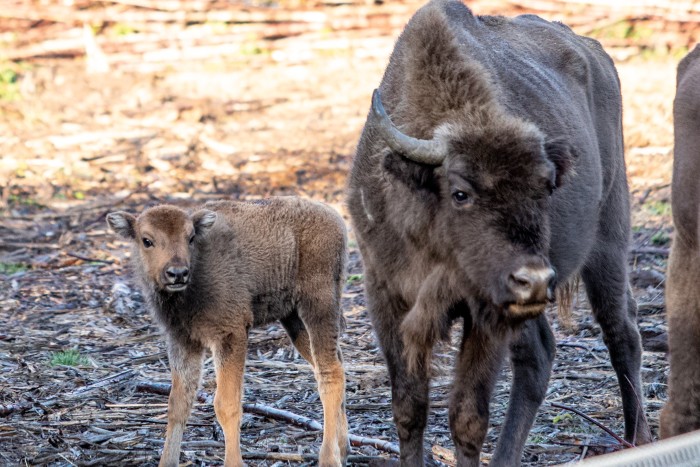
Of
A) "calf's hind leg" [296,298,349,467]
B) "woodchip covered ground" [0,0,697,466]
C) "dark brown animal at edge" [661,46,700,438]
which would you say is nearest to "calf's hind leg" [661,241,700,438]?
"dark brown animal at edge" [661,46,700,438]

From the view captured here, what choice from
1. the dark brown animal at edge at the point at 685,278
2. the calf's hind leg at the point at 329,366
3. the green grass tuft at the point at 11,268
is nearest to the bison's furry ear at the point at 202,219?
the calf's hind leg at the point at 329,366

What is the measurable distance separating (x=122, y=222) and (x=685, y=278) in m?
3.78

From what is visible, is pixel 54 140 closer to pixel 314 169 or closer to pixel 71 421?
pixel 314 169

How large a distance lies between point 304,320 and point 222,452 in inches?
41.7

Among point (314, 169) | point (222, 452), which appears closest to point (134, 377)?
point (222, 452)

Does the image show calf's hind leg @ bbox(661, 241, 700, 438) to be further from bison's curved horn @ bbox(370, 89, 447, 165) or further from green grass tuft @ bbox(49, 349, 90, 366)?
green grass tuft @ bbox(49, 349, 90, 366)

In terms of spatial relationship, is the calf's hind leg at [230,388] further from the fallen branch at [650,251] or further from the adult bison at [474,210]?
the fallen branch at [650,251]

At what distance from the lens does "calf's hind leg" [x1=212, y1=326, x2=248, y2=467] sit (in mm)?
6656

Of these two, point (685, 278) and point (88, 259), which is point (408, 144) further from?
point (88, 259)

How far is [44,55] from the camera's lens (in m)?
21.2

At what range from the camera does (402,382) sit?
6199 mm

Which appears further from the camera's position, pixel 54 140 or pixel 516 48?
pixel 54 140

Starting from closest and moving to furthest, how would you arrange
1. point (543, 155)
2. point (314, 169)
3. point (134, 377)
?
1. point (543, 155)
2. point (134, 377)
3. point (314, 169)

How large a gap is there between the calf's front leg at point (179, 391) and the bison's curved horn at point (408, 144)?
2.42m
